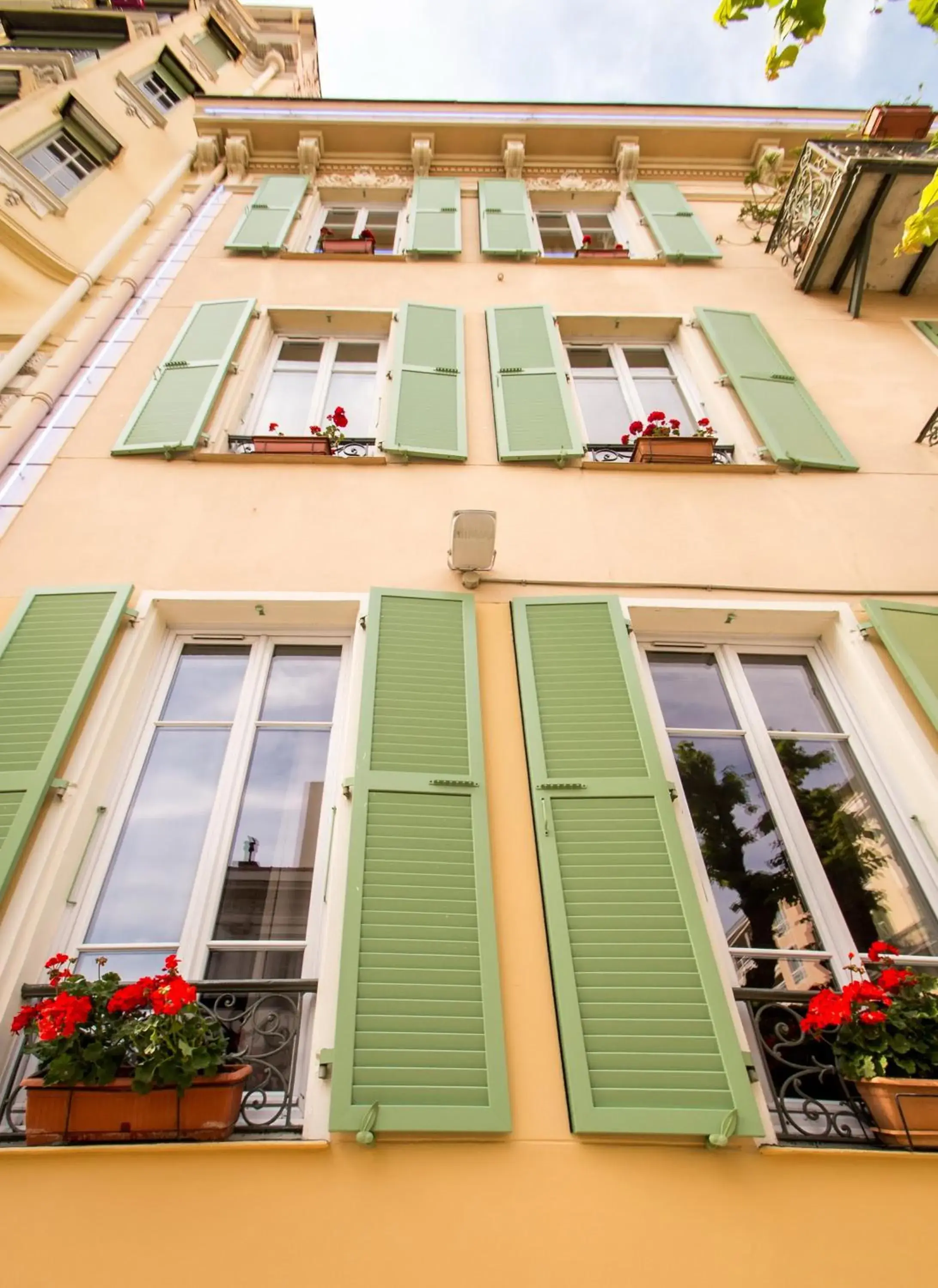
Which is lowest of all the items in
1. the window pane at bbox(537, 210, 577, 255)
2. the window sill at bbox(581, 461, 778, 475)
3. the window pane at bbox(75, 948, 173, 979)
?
the window pane at bbox(75, 948, 173, 979)

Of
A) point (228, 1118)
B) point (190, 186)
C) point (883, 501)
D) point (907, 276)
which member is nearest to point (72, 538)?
point (228, 1118)

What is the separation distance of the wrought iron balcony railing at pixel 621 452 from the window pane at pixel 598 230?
382 centimetres

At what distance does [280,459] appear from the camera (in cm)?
475

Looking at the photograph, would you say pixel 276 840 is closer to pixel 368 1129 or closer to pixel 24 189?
pixel 368 1129

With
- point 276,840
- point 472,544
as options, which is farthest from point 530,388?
point 276,840

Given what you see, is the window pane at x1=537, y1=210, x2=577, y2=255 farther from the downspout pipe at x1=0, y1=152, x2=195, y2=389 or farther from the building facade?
the downspout pipe at x1=0, y1=152, x2=195, y2=389

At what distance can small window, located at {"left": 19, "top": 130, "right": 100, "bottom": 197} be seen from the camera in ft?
29.5

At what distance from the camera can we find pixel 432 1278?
82.4 inches

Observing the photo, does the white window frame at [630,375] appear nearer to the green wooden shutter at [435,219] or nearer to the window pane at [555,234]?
the green wooden shutter at [435,219]

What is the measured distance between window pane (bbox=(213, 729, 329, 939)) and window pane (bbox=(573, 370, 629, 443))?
3121mm

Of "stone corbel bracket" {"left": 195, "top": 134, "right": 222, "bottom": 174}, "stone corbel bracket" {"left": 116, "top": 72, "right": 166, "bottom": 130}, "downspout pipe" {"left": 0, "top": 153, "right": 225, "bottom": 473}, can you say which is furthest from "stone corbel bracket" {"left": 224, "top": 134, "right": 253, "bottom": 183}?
"stone corbel bracket" {"left": 116, "top": 72, "right": 166, "bottom": 130}

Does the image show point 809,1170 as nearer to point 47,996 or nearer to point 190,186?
point 47,996

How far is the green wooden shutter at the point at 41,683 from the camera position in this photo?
3.00 metres

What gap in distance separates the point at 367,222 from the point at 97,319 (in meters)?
3.69
